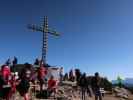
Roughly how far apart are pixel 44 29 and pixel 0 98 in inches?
960

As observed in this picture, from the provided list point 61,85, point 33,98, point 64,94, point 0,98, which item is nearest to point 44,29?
point 61,85

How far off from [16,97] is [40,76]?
3079 millimetres

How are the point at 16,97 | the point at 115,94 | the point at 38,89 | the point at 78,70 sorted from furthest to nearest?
the point at 115,94
the point at 78,70
the point at 38,89
the point at 16,97

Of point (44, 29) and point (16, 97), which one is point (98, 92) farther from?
point (44, 29)

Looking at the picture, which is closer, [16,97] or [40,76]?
[16,97]

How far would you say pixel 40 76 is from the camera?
24719 mm

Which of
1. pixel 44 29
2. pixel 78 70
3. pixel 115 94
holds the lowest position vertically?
pixel 115 94

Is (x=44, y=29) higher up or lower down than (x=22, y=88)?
higher up

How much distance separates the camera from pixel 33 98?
2364 centimetres

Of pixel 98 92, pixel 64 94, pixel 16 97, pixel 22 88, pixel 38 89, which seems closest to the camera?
pixel 22 88

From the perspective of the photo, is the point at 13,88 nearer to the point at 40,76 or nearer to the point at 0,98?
the point at 0,98

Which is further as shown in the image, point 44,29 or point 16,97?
point 44,29

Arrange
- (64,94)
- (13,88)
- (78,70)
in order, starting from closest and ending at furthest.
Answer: (13,88) → (64,94) → (78,70)

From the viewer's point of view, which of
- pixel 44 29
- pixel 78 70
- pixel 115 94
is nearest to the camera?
pixel 78 70
